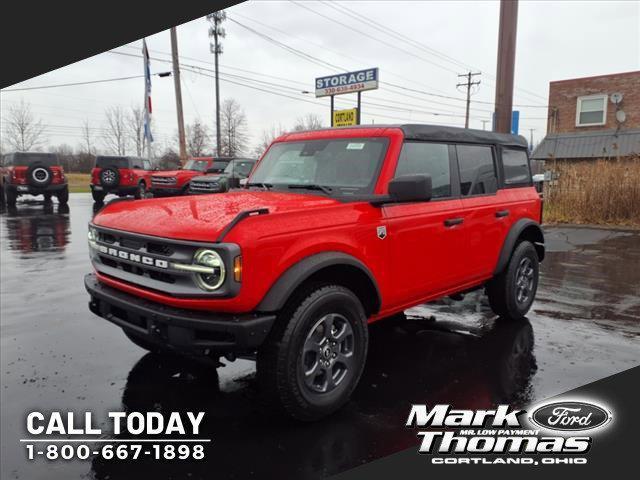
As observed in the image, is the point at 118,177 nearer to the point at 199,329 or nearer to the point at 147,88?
the point at 147,88

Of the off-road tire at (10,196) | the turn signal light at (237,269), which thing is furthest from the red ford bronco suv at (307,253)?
the off-road tire at (10,196)

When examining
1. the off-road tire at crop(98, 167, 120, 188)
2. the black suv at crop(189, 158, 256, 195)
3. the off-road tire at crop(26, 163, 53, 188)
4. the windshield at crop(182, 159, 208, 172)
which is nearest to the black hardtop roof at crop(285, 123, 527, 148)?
the black suv at crop(189, 158, 256, 195)

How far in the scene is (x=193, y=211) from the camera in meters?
3.41

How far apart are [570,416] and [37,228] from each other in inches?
524

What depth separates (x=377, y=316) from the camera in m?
3.86

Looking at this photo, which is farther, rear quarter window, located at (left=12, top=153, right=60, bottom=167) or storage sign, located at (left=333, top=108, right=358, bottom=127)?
rear quarter window, located at (left=12, top=153, right=60, bottom=167)

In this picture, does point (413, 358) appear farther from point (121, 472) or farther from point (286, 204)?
point (121, 472)

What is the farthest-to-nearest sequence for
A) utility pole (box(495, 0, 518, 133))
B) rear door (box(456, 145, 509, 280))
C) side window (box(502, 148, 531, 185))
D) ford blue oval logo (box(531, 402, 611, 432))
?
utility pole (box(495, 0, 518, 133)) → side window (box(502, 148, 531, 185)) → rear door (box(456, 145, 509, 280)) → ford blue oval logo (box(531, 402, 611, 432))

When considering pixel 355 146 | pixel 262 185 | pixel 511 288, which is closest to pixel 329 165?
pixel 355 146

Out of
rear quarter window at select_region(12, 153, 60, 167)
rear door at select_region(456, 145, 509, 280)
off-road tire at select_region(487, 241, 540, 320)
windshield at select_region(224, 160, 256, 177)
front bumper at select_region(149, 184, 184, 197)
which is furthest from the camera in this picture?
rear quarter window at select_region(12, 153, 60, 167)

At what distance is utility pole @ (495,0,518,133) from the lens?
394 inches

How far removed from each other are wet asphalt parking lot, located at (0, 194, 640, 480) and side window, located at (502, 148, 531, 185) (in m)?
1.58

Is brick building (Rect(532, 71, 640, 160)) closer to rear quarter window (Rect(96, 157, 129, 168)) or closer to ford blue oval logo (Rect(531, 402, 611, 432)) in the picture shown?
rear quarter window (Rect(96, 157, 129, 168))

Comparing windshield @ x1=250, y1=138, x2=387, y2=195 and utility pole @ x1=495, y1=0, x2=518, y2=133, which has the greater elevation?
utility pole @ x1=495, y1=0, x2=518, y2=133
